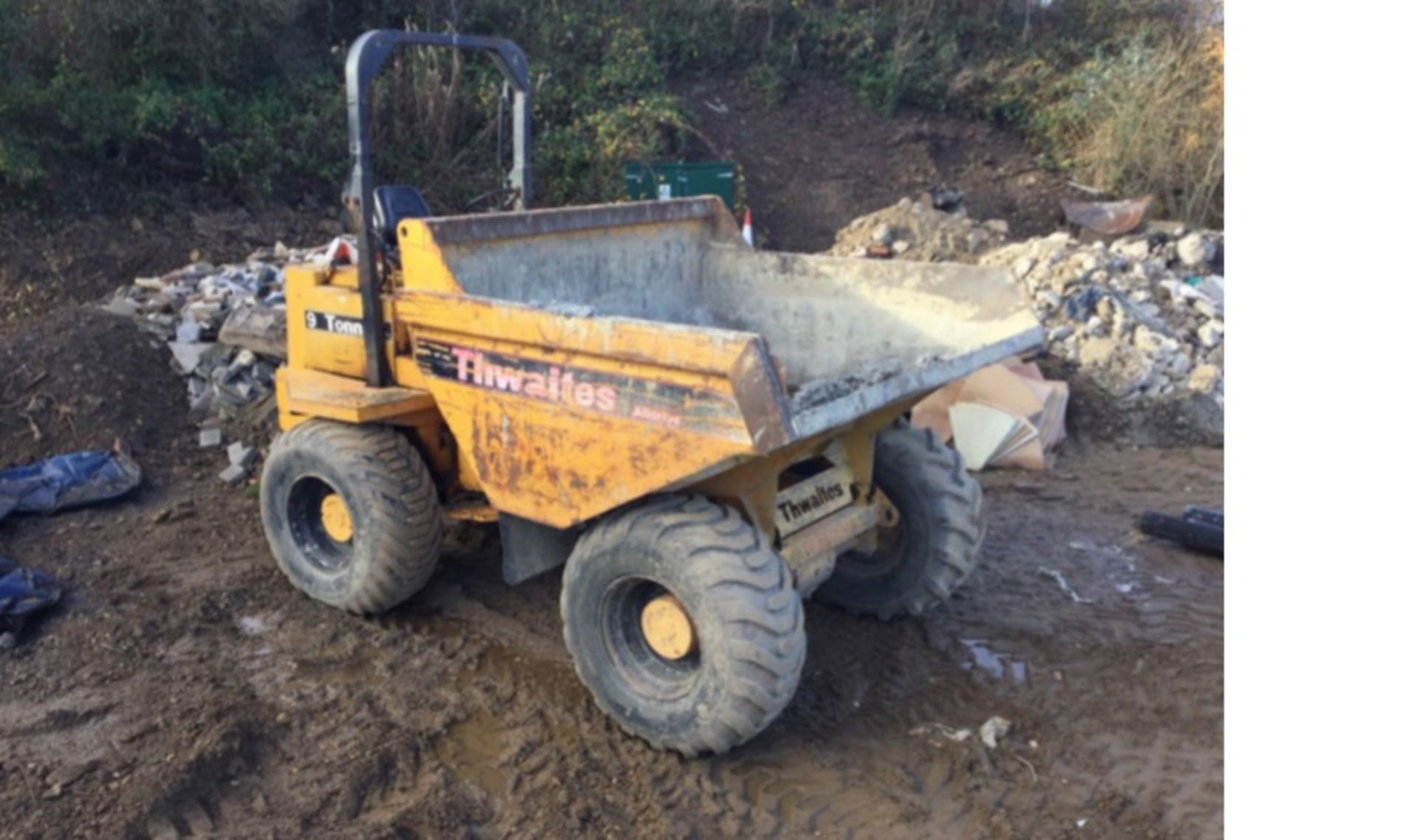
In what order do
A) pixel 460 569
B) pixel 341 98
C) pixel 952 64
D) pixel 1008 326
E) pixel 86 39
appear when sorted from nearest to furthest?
pixel 1008 326, pixel 460 569, pixel 86 39, pixel 341 98, pixel 952 64

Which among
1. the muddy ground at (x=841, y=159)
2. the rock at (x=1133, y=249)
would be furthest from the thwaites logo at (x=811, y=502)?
the muddy ground at (x=841, y=159)

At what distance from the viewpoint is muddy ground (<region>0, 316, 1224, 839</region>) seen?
142 inches

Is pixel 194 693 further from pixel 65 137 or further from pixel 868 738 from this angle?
pixel 65 137

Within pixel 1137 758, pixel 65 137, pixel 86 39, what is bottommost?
pixel 1137 758

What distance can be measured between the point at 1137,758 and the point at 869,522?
4.21ft

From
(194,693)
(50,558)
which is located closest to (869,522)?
(194,693)

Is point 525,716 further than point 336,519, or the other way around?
point 336,519

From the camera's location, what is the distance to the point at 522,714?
4.19 metres

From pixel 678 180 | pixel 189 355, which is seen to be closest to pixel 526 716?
pixel 189 355

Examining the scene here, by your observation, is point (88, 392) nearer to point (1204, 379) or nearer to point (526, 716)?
point (526, 716)

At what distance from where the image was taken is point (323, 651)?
4.63m

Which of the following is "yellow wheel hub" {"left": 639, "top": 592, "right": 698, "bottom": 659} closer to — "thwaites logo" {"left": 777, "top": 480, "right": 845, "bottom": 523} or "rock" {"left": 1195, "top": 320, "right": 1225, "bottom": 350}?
"thwaites logo" {"left": 777, "top": 480, "right": 845, "bottom": 523}

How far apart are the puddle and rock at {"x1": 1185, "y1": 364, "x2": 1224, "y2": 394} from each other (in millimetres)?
4095

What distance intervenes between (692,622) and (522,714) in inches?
32.5
